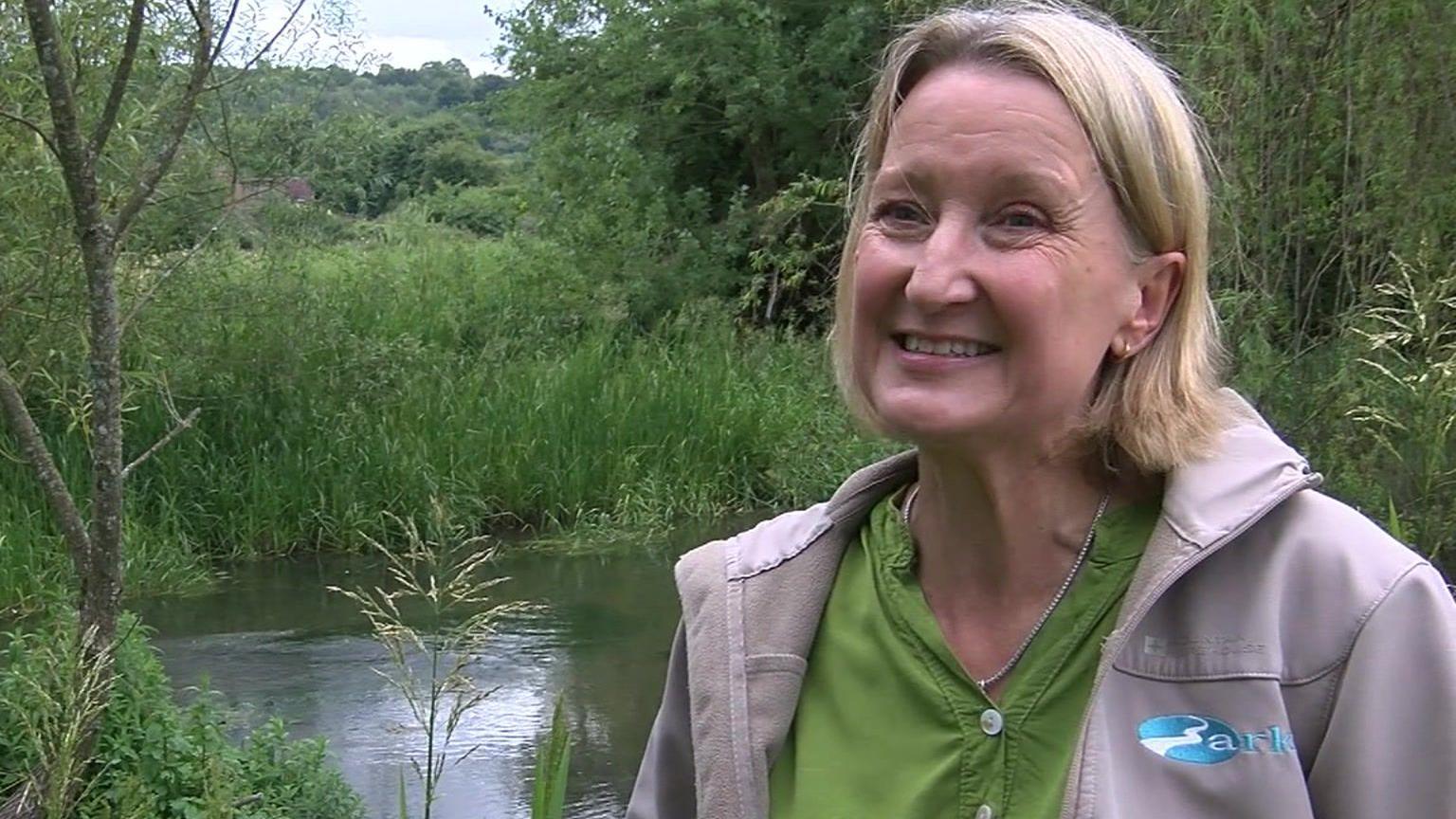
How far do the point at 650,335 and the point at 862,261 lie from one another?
976 cm

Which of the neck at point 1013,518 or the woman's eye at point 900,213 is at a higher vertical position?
the woman's eye at point 900,213

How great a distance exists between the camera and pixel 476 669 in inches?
248

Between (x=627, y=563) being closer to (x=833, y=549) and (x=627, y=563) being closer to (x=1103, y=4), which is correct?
(x=1103, y=4)

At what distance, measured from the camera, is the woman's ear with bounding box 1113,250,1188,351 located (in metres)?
1.70

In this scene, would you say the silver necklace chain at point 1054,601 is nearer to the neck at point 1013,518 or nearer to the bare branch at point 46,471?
the neck at point 1013,518

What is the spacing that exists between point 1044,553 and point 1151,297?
27 centimetres

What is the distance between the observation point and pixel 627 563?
8.11 m

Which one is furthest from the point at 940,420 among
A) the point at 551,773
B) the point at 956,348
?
the point at 551,773

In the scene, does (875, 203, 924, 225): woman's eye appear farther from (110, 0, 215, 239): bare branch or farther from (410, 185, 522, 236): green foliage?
(410, 185, 522, 236): green foliage

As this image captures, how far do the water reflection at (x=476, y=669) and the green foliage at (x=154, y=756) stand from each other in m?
0.27

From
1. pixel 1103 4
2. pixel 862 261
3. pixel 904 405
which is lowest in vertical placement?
pixel 904 405

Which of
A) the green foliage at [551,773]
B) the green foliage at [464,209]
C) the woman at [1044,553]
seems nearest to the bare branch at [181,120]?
the green foliage at [551,773]

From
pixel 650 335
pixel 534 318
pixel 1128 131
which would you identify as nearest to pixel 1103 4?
pixel 1128 131

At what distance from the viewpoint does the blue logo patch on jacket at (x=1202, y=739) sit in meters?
1.45
